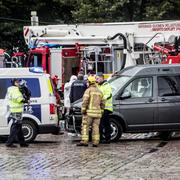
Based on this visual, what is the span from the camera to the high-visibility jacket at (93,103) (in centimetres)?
1483

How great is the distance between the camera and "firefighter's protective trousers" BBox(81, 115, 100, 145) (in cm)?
1474

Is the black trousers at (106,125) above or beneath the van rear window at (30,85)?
beneath

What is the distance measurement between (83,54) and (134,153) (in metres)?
10.4

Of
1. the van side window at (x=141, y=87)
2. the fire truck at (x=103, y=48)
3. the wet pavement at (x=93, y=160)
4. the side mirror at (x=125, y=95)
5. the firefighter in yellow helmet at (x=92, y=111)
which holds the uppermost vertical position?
the fire truck at (x=103, y=48)

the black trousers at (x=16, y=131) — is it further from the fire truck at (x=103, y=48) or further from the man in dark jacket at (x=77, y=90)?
the fire truck at (x=103, y=48)

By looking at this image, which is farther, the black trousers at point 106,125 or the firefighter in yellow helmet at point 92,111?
the black trousers at point 106,125

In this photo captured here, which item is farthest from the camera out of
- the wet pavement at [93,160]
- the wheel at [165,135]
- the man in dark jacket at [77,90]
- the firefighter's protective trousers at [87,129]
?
the man in dark jacket at [77,90]

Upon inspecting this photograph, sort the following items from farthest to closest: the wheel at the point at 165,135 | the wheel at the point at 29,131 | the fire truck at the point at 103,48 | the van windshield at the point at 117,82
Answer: the fire truck at the point at 103,48 → the wheel at the point at 165,135 → the van windshield at the point at 117,82 → the wheel at the point at 29,131

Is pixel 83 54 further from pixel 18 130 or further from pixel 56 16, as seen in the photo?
pixel 56 16

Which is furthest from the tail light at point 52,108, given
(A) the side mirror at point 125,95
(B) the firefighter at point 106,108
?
(A) the side mirror at point 125,95

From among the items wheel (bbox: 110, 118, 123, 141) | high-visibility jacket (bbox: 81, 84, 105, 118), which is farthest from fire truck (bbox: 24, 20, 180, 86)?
high-visibility jacket (bbox: 81, 84, 105, 118)

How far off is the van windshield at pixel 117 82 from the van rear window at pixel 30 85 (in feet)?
6.35

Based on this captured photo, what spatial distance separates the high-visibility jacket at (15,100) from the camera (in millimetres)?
14797

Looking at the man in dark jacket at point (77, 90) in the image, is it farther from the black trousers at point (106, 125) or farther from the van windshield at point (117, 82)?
the black trousers at point (106, 125)
